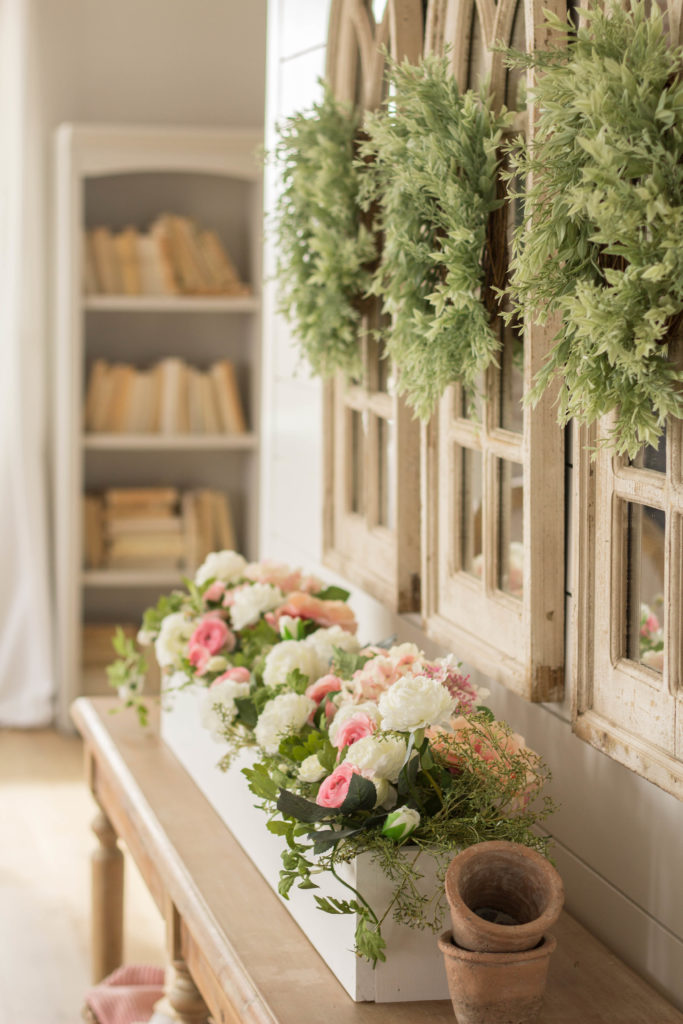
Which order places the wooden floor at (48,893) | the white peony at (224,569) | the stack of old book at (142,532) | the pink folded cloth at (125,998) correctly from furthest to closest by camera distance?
the stack of old book at (142,532) < the wooden floor at (48,893) < the pink folded cloth at (125,998) < the white peony at (224,569)

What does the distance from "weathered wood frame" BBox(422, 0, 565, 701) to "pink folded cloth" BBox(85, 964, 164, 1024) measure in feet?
3.22

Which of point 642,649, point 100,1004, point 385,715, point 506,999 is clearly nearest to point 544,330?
point 642,649

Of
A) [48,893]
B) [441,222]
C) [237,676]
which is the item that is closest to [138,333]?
[48,893]

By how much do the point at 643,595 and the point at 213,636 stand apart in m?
0.82

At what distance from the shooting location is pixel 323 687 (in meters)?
1.67

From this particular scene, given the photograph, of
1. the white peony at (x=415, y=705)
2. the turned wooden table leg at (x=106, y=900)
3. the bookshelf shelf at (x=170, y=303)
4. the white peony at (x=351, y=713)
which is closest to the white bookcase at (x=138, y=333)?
the bookshelf shelf at (x=170, y=303)

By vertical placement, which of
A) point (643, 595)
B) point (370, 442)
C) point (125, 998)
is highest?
point (370, 442)

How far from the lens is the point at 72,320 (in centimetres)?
441

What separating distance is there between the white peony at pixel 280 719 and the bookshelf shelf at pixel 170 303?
3.09 meters

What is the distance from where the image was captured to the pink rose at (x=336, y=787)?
4.49ft

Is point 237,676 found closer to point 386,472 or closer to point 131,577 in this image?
point 386,472

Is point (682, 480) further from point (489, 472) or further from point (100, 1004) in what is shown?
point (100, 1004)

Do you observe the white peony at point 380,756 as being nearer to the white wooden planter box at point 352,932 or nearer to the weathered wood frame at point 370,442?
the white wooden planter box at point 352,932

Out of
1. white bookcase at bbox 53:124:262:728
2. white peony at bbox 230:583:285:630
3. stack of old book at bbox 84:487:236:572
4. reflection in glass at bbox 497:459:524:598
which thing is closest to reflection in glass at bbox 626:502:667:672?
reflection in glass at bbox 497:459:524:598
